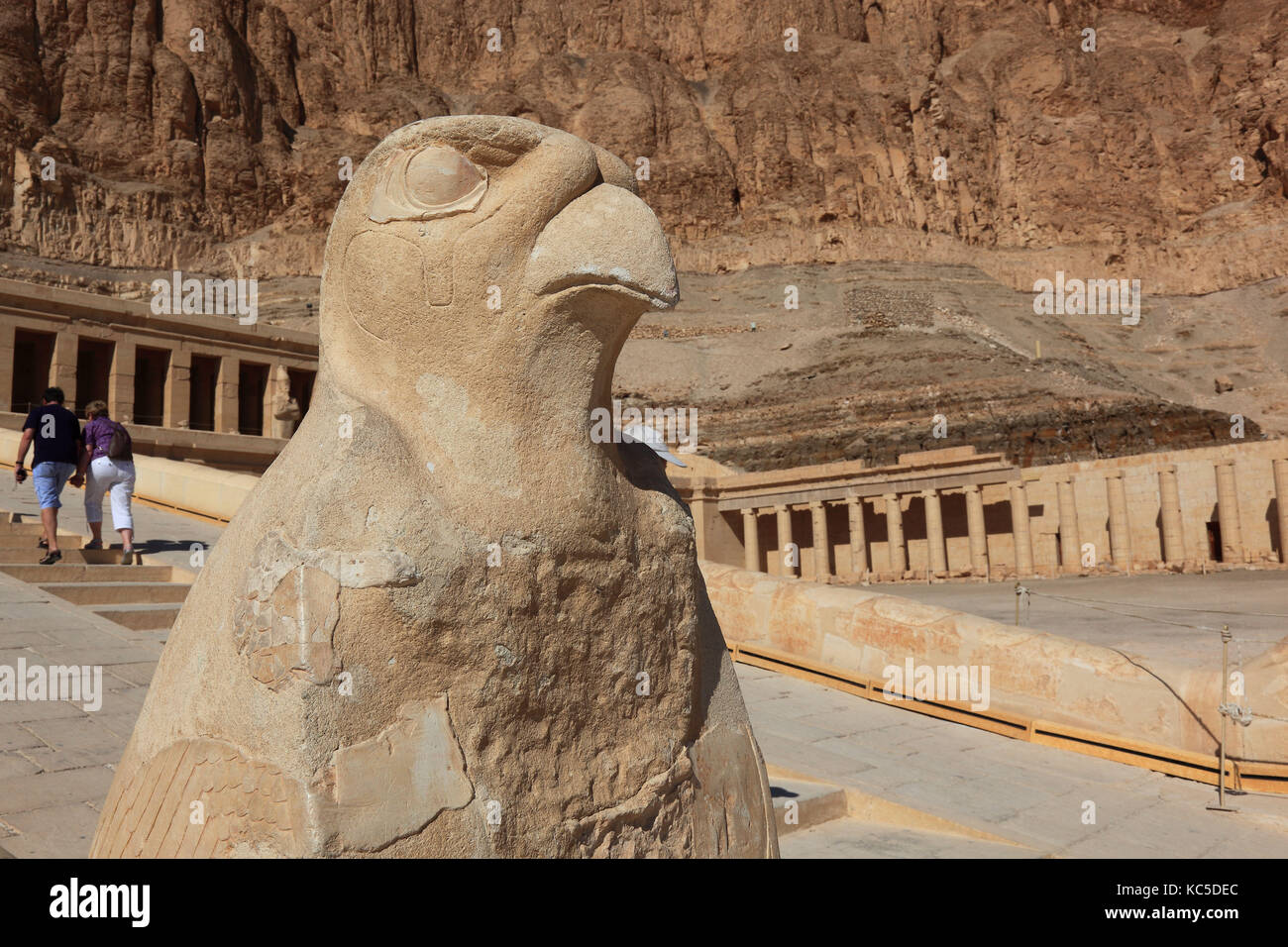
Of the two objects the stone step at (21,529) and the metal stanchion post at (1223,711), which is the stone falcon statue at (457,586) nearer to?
the metal stanchion post at (1223,711)

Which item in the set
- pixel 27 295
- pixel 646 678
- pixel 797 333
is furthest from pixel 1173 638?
pixel 797 333

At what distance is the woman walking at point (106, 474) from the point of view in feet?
26.9

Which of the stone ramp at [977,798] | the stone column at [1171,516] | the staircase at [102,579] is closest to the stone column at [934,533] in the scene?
the stone column at [1171,516]

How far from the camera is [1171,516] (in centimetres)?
2197

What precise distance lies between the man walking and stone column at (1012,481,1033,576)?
20.6 metres

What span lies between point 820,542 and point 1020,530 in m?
5.02

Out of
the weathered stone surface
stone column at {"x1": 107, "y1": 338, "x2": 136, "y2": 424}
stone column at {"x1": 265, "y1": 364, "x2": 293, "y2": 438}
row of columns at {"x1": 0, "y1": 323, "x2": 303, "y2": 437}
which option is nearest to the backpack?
the weathered stone surface

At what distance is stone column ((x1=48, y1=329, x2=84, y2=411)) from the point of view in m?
18.6

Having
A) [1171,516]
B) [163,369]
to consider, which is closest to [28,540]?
[163,369]

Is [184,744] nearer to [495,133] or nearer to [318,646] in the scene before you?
[318,646]

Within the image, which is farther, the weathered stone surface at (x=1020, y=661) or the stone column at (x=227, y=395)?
the stone column at (x=227, y=395)

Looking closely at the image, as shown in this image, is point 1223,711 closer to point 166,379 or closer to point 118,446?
point 118,446

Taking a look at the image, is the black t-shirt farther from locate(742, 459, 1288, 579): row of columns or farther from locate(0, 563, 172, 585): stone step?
locate(742, 459, 1288, 579): row of columns

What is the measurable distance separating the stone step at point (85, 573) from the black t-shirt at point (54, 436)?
0.88m
